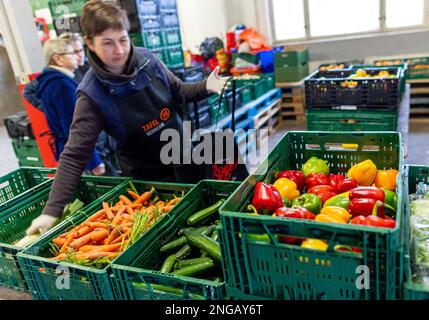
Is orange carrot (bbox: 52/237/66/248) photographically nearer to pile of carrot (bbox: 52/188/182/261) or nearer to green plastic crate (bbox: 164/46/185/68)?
pile of carrot (bbox: 52/188/182/261)

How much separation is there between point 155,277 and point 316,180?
0.76m

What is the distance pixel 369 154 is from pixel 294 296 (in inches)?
32.1

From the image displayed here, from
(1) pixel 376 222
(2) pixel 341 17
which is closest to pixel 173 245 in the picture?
(1) pixel 376 222

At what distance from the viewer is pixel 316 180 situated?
159cm

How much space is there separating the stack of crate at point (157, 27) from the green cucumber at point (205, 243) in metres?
3.21

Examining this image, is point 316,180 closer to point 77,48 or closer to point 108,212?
point 108,212

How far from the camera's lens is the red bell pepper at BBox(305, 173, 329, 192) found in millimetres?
1581

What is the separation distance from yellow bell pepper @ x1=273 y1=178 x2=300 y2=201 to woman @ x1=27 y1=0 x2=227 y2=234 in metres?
0.89

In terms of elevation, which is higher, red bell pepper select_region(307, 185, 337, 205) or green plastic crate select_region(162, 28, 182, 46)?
green plastic crate select_region(162, 28, 182, 46)

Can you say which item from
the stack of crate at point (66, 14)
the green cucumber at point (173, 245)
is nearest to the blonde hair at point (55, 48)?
the stack of crate at point (66, 14)

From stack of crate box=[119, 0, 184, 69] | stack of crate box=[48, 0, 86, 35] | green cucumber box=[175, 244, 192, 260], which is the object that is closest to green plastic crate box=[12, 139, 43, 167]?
stack of crate box=[48, 0, 86, 35]

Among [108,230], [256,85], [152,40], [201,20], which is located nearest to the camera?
[108,230]
